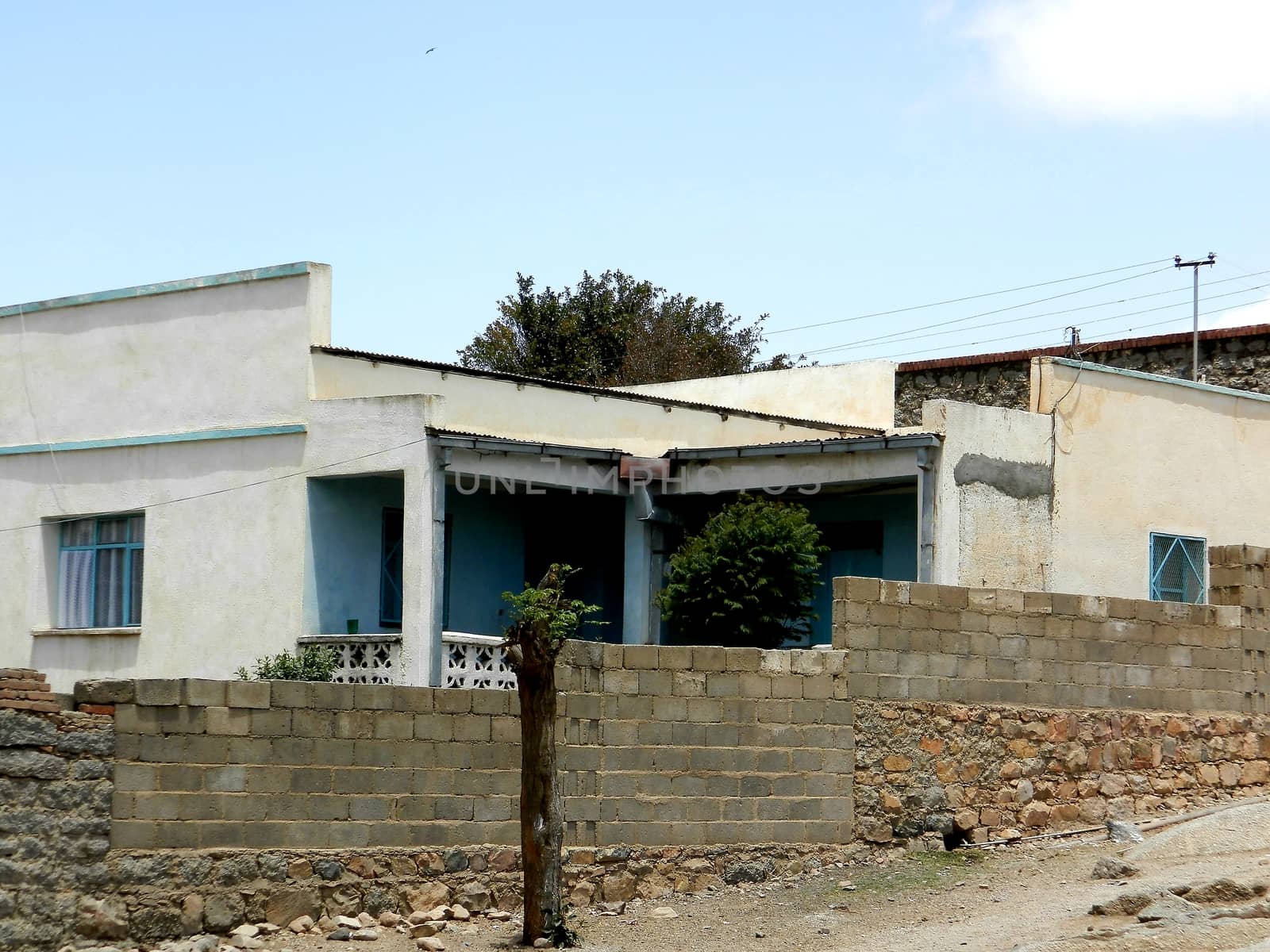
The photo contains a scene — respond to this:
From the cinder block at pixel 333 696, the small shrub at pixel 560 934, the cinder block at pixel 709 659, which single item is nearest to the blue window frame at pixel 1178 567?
the cinder block at pixel 709 659

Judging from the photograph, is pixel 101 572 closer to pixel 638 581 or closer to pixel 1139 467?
pixel 638 581

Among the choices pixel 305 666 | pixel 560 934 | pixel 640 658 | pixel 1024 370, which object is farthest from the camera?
pixel 1024 370

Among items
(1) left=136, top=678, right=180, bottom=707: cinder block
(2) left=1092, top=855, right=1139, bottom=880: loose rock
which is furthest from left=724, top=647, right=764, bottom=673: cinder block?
(1) left=136, top=678, right=180, bottom=707: cinder block

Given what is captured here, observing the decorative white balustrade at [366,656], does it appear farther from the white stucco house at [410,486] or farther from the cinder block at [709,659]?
the cinder block at [709,659]

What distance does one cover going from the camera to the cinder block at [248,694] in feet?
39.0

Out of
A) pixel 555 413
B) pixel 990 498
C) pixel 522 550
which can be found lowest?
pixel 522 550

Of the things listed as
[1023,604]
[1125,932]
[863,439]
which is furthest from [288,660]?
[1125,932]

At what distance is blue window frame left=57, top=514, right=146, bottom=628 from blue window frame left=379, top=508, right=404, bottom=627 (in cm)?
255

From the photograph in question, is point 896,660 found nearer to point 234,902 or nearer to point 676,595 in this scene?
point 676,595

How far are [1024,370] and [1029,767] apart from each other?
845cm

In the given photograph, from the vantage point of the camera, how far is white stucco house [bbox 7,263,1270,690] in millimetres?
16578

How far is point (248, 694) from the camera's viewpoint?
12.0m

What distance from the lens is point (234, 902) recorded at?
1167 cm

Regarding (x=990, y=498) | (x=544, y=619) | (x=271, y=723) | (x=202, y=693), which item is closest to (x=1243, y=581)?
(x=990, y=498)
